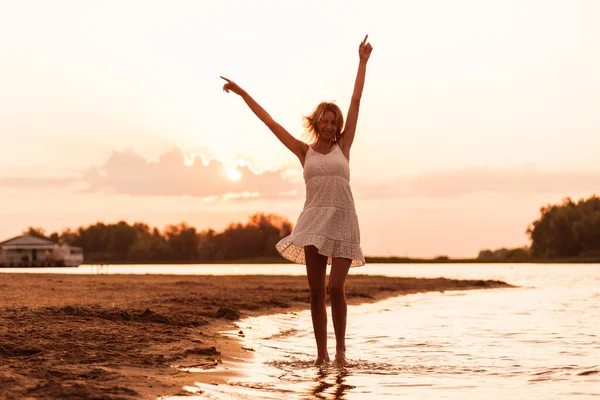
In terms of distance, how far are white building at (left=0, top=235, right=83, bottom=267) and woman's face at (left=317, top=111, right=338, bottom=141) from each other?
245 ft

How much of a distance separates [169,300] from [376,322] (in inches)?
151

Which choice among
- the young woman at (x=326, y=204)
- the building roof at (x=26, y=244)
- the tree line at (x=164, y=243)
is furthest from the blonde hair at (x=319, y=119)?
the tree line at (x=164, y=243)

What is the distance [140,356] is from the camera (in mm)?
6152

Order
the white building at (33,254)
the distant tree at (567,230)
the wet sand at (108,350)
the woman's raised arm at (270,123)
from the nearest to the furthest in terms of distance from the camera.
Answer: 1. the wet sand at (108,350)
2. the woman's raised arm at (270,123)
3. the white building at (33,254)
4. the distant tree at (567,230)

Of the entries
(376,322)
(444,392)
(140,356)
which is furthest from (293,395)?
(376,322)

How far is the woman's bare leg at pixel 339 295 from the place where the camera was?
608 centimetres

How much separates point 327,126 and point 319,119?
0.31 ft

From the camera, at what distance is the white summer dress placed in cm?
605

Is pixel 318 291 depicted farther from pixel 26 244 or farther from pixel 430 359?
pixel 26 244

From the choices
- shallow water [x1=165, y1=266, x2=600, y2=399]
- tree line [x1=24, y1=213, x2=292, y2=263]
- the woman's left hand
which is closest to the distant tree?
tree line [x1=24, y1=213, x2=292, y2=263]

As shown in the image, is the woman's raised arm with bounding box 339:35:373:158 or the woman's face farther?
the woman's raised arm with bounding box 339:35:373:158

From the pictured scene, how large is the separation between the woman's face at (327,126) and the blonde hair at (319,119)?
0.02m

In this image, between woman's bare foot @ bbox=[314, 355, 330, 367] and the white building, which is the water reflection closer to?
woman's bare foot @ bbox=[314, 355, 330, 367]

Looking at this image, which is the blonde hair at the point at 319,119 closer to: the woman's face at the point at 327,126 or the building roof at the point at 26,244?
the woman's face at the point at 327,126
